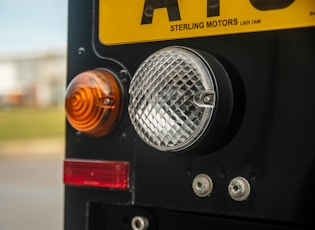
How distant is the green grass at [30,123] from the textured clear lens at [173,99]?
17.0m

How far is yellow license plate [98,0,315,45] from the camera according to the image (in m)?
1.44

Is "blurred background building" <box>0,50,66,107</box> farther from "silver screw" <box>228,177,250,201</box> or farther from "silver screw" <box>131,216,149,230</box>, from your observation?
"silver screw" <box>228,177,250,201</box>

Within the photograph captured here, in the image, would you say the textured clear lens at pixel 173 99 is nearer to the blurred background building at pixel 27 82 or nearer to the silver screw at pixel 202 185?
the silver screw at pixel 202 185

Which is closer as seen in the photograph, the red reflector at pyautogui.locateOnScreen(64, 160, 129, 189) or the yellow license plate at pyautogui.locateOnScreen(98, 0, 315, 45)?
the yellow license plate at pyautogui.locateOnScreen(98, 0, 315, 45)

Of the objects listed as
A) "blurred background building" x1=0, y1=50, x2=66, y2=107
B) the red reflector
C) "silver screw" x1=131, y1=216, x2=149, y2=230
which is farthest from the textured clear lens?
"blurred background building" x1=0, y1=50, x2=66, y2=107

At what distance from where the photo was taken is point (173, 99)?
4.84ft

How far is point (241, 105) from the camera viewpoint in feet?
4.91

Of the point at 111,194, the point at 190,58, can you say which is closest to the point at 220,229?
the point at 111,194

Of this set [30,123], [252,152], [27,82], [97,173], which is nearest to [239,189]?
[252,152]

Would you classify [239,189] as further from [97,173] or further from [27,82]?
[27,82]

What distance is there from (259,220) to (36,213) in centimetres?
693

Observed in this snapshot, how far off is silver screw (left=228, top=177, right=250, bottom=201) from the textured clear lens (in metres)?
0.16

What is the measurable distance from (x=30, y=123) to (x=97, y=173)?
22188mm

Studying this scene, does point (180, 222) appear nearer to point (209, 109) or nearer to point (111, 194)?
point (111, 194)
